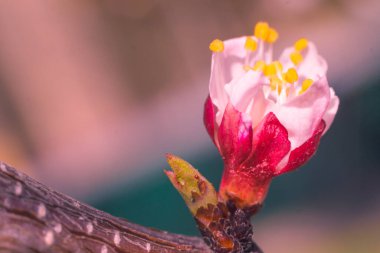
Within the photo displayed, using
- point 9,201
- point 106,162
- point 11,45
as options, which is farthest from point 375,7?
point 9,201

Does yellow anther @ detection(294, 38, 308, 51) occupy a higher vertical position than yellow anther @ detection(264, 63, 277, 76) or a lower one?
higher

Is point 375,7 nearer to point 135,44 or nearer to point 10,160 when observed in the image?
point 135,44

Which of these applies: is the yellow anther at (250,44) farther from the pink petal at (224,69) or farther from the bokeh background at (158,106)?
the bokeh background at (158,106)

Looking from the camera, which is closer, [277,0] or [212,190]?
[212,190]

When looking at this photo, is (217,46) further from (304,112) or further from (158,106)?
(158,106)

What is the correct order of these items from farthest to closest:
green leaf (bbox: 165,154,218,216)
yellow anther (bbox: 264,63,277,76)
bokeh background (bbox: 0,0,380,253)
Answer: bokeh background (bbox: 0,0,380,253)
yellow anther (bbox: 264,63,277,76)
green leaf (bbox: 165,154,218,216)

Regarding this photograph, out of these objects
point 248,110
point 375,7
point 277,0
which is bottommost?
point 248,110

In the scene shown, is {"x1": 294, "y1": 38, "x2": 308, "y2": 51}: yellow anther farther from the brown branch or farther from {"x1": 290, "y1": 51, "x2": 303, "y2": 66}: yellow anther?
the brown branch

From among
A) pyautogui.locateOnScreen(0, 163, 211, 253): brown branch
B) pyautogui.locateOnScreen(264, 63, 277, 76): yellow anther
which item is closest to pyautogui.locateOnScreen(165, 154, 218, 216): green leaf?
pyautogui.locateOnScreen(0, 163, 211, 253): brown branch
